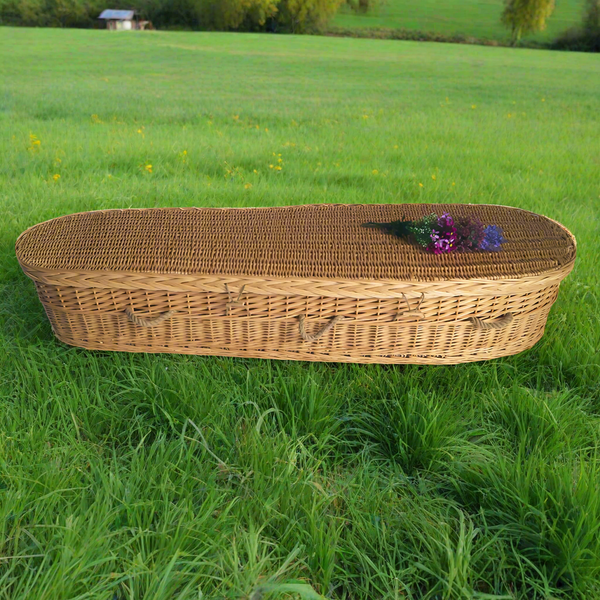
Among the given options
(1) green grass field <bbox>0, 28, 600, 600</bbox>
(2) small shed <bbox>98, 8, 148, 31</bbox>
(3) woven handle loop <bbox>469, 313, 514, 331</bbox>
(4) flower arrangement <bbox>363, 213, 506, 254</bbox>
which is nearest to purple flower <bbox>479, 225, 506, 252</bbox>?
(4) flower arrangement <bbox>363, 213, 506, 254</bbox>

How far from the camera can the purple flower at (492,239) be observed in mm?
2188

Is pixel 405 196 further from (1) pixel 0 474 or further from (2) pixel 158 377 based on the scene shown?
(1) pixel 0 474

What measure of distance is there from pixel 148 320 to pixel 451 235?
4.32ft

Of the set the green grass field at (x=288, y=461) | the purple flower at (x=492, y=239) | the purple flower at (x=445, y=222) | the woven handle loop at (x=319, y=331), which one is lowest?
the green grass field at (x=288, y=461)

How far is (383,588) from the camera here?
132 cm

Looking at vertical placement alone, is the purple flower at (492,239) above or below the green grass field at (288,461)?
above

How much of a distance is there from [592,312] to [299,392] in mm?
1535

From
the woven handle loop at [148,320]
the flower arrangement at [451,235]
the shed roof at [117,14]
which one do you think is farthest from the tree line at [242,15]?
the flower arrangement at [451,235]

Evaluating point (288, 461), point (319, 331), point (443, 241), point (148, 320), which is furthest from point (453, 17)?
point (288, 461)

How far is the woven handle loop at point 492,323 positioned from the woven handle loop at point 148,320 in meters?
1.21

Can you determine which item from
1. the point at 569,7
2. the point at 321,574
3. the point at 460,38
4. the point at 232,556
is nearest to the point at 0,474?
the point at 232,556

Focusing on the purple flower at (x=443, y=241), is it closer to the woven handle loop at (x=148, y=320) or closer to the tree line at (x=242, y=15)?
the woven handle loop at (x=148, y=320)

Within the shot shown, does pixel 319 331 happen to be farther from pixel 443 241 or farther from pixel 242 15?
pixel 242 15

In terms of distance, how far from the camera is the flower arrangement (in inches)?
86.2
